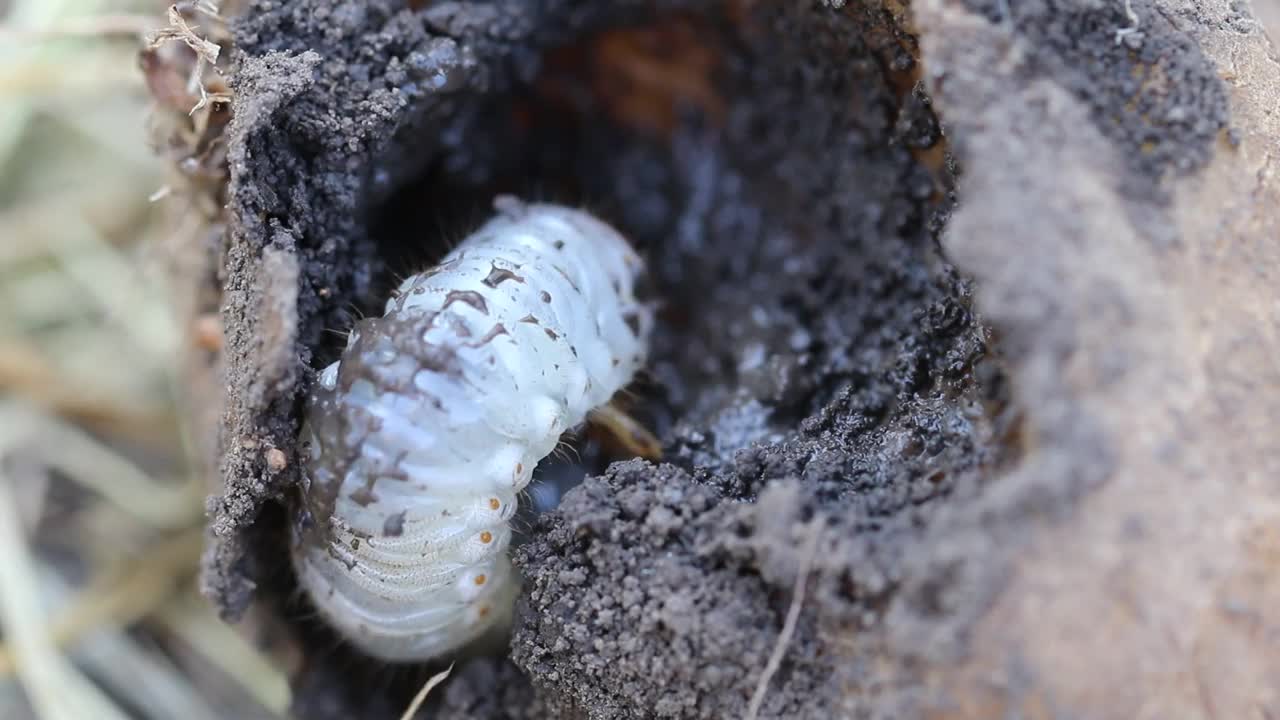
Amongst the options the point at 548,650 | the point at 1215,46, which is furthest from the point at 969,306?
the point at 548,650

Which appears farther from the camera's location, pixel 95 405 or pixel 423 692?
pixel 95 405

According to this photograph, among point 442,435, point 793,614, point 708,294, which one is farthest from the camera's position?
point 708,294

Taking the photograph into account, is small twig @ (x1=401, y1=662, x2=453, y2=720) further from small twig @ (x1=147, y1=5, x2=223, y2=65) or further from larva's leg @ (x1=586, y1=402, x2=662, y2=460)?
small twig @ (x1=147, y1=5, x2=223, y2=65)

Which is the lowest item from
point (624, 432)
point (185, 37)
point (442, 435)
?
point (624, 432)

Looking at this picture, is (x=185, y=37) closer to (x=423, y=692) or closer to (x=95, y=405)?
(x=423, y=692)

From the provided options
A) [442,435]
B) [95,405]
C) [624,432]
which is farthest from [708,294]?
[95,405]

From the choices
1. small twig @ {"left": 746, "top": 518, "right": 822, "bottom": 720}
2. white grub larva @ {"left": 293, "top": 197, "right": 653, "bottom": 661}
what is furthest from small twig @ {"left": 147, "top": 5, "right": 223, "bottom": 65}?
small twig @ {"left": 746, "top": 518, "right": 822, "bottom": 720}

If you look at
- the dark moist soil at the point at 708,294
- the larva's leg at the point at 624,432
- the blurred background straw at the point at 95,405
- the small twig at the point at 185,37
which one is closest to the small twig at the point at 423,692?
the dark moist soil at the point at 708,294

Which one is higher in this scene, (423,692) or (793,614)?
(793,614)
